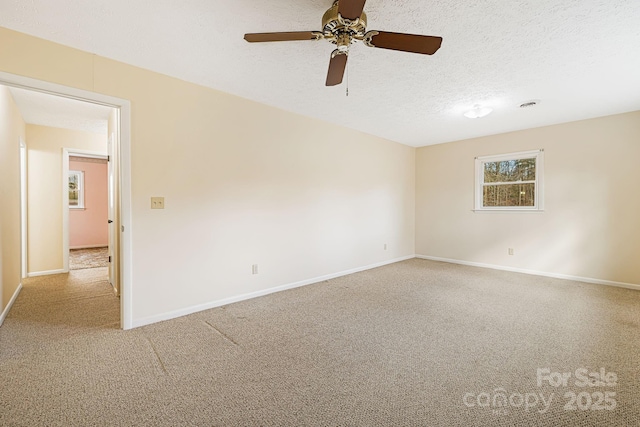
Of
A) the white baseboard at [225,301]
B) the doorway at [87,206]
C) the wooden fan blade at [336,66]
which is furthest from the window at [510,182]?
the doorway at [87,206]

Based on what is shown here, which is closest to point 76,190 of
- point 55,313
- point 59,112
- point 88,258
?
point 88,258

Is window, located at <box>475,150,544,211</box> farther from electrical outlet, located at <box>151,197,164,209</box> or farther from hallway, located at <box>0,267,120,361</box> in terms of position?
hallway, located at <box>0,267,120,361</box>

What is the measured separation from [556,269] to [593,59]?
10.6 feet

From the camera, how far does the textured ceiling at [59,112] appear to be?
3.21 metres

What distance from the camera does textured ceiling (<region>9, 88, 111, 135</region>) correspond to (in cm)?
321

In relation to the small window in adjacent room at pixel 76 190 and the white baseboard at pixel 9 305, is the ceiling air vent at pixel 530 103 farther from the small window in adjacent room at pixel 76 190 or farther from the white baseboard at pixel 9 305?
the small window in adjacent room at pixel 76 190

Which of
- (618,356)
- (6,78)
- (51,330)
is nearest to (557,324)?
(618,356)

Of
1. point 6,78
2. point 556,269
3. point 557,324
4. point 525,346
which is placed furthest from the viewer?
point 556,269

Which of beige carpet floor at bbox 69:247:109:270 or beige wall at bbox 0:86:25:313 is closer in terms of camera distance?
beige wall at bbox 0:86:25:313

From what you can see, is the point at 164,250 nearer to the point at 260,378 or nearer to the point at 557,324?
the point at 260,378

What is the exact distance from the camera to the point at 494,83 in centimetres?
285

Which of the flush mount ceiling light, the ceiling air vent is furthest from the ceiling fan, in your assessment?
the ceiling air vent

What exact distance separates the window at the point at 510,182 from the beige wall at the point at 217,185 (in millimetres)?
2397

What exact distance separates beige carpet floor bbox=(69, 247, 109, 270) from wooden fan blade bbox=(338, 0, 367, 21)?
5.93 metres
